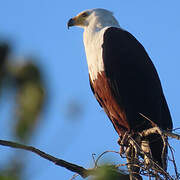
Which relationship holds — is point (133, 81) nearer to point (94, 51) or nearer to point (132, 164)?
point (94, 51)

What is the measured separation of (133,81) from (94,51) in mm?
572

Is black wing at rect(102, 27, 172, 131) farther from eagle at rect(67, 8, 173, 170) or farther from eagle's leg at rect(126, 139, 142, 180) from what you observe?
eagle's leg at rect(126, 139, 142, 180)

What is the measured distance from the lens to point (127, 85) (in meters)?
3.97

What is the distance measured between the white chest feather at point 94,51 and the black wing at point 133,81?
0.06 meters

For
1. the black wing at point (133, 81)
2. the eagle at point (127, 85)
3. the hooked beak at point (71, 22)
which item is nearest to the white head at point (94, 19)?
the hooked beak at point (71, 22)

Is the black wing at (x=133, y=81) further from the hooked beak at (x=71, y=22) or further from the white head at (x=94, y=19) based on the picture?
the hooked beak at (x=71, y=22)

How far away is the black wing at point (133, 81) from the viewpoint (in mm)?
3900

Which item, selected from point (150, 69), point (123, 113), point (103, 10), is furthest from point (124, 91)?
point (103, 10)

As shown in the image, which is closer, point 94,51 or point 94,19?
point 94,51

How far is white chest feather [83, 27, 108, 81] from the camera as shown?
13.1 feet

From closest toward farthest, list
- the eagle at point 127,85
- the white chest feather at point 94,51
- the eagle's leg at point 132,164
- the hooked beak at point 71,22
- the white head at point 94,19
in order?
the eagle's leg at point 132,164, the eagle at point 127,85, the white chest feather at point 94,51, the white head at point 94,19, the hooked beak at point 71,22

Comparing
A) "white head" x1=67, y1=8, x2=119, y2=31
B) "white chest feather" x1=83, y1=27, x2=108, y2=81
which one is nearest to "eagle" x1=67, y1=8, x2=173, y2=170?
"white chest feather" x1=83, y1=27, x2=108, y2=81

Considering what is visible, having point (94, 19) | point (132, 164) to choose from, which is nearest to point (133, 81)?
point (94, 19)

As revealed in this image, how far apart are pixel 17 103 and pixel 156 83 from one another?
3.64 m
